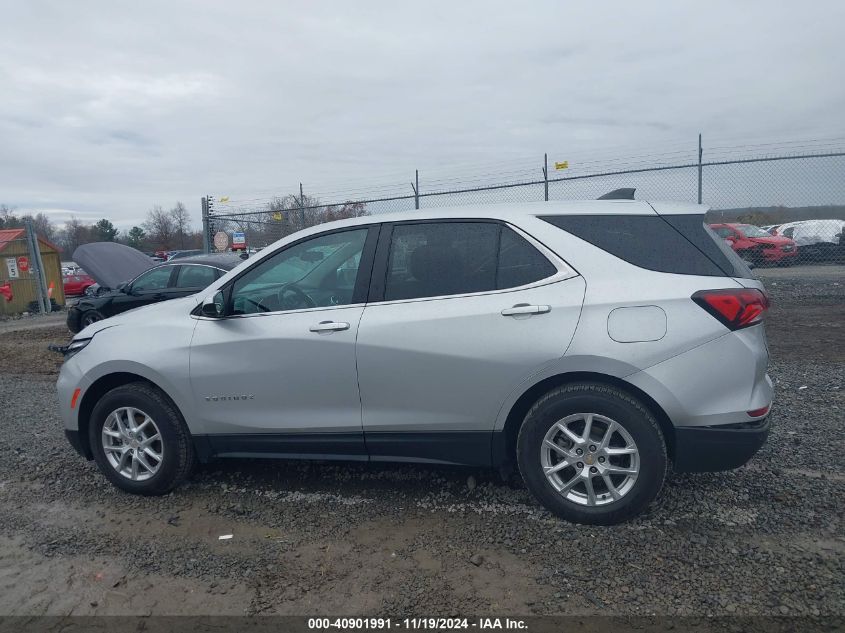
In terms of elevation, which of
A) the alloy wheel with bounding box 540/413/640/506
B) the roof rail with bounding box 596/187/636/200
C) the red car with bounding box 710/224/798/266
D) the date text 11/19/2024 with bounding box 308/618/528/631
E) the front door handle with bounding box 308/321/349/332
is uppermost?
the roof rail with bounding box 596/187/636/200

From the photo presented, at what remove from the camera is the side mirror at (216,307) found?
4.14 m

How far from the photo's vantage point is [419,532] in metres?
3.73

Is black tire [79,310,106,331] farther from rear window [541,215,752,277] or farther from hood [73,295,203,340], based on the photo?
rear window [541,215,752,277]

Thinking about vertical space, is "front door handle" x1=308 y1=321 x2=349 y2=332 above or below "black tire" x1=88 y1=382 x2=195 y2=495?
above

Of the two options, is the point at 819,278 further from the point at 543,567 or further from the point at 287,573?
the point at 287,573

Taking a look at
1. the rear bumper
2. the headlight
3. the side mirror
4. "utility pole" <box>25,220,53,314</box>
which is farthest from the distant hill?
"utility pole" <box>25,220,53,314</box>

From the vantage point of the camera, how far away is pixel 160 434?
4.23m

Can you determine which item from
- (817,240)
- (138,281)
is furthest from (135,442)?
(817,240)

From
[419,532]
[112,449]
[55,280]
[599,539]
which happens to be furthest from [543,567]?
[55,280]

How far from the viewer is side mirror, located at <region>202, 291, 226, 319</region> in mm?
4141

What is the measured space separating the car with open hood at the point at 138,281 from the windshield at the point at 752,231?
10.3m

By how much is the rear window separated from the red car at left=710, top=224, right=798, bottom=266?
35.2 feet

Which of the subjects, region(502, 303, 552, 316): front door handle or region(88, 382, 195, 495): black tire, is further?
region(88, 382, 195, 495): black tire

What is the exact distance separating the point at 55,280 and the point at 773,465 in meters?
18.1
